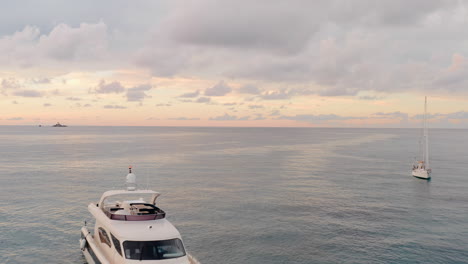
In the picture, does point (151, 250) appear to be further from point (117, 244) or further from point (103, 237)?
point (103, 237)

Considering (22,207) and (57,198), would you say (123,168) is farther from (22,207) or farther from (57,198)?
(22,207)

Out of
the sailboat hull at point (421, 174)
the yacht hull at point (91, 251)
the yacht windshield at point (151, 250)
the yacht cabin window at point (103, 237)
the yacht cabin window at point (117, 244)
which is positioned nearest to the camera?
the yacht windshield at point (151, 250)

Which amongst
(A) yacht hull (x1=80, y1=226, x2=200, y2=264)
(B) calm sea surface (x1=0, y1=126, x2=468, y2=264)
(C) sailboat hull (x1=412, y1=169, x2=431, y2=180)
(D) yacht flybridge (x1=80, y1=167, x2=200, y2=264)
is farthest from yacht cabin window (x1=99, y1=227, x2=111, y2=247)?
(C) sailboat hull (x1=412, y1=169, x2=431, y2=180)

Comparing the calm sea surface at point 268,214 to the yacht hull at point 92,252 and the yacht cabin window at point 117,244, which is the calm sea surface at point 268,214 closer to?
the yacht hull at point 92,252

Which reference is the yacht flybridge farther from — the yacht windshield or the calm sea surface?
the calm sea surface

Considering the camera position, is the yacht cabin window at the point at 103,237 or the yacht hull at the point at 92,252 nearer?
the yacht hull at the point at 92,252

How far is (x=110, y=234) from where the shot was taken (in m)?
22.5

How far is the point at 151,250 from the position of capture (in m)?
20.1

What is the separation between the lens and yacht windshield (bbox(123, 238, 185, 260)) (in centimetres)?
2003

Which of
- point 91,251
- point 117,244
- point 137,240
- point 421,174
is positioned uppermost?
point 137,240

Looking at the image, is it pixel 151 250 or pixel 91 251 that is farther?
pixel 91 251

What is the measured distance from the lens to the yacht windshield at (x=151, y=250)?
2003cm

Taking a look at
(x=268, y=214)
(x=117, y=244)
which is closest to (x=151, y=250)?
(x=117, y=244)

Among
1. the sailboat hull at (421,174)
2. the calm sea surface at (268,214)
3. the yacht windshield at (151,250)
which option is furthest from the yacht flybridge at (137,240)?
the sailboat hull at (421,174)
